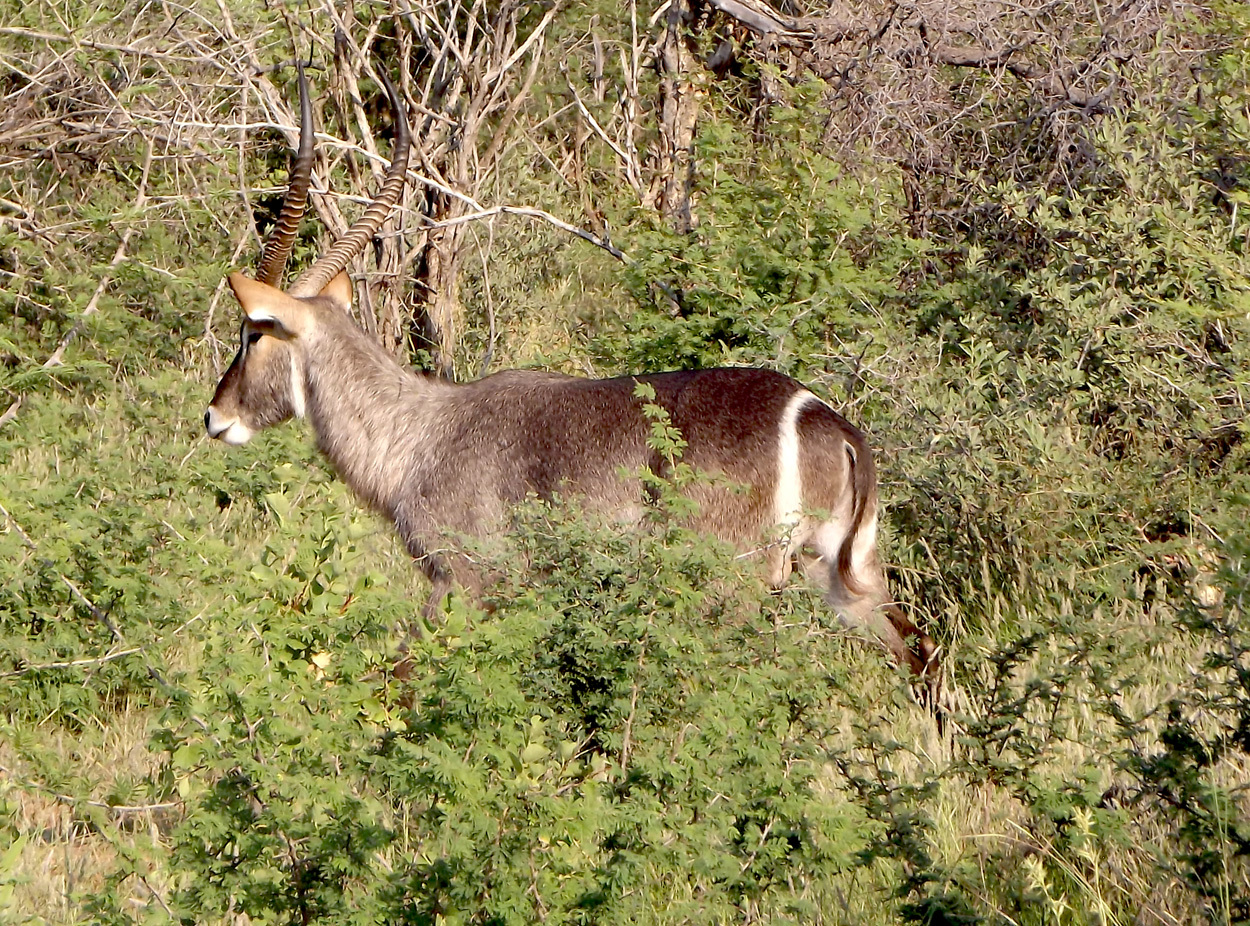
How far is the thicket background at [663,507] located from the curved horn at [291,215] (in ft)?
2.17

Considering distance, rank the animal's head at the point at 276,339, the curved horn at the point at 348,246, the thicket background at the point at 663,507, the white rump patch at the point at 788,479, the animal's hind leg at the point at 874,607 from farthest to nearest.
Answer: the curved horn at the point at 348,246, the animal's head at the point at 276,339, the animal's hind leg at the point at 874,607, the white rump patch at the point at 788,479, the thicket background at the point at 663,507

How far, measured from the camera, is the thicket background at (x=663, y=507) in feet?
9.36

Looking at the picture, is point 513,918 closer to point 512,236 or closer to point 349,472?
point 349,472

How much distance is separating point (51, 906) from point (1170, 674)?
2994 millimetres

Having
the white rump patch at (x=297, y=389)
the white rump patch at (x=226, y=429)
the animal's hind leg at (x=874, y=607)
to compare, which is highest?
the animal's hind leg at (x=874, y=607)

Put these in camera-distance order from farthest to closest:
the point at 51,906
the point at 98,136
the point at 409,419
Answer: the point at 98,136 → the point at 409,419 → the point at 51,906

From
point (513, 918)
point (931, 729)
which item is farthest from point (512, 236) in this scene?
point (513, 918)

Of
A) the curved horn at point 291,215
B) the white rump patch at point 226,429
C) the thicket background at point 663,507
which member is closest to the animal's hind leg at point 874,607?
the thicket background at point 663,507

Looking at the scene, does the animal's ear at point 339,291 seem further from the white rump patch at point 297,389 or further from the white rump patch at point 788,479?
the white rump patch at point 788,479

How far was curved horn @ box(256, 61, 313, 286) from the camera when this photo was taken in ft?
17.9

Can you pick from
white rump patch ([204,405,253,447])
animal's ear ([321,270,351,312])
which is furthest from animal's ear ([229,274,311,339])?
white rump patch ([204,405,253,447])

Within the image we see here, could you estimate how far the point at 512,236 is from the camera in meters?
8.59

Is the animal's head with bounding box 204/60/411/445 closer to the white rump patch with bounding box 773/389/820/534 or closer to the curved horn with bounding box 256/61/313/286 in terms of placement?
the curved horn with bounding box 256/61/313/286

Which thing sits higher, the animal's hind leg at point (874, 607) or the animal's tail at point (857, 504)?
the animal's tail at point (857, 504)
